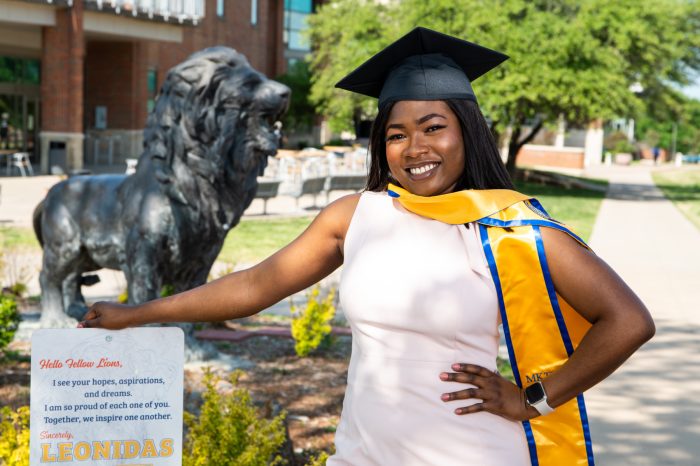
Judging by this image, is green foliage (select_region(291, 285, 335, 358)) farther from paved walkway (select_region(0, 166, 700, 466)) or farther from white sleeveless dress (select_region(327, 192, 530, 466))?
white sleeveless dress (select_region(327, 192, 530, 466))

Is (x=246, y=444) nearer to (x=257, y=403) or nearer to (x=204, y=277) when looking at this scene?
(x=257, y=403)

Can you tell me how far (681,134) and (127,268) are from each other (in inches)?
4183

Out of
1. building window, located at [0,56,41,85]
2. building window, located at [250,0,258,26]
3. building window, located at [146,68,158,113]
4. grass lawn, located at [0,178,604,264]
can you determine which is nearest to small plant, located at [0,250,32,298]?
grass lawn, located at [0,178,604,264]

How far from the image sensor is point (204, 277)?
6.32m

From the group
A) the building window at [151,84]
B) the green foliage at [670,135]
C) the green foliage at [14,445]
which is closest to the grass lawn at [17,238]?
the green foliage at [14,445]

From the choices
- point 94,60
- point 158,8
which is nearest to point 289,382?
point 158,8

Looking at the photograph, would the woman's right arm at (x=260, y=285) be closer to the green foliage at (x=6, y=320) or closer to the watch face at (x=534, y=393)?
the watch face at (x=534, y=393)

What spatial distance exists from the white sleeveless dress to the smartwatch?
83mm

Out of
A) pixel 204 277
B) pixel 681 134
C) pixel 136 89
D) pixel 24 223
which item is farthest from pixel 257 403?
pixel 681 134

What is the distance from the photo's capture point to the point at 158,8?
100 ft

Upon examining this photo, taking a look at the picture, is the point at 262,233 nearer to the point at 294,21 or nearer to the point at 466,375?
the point at 466,375

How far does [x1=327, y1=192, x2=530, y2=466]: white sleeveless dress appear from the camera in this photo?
2211 millimetres

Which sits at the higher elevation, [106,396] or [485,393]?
[485,393]

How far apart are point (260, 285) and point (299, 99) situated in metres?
43.2
